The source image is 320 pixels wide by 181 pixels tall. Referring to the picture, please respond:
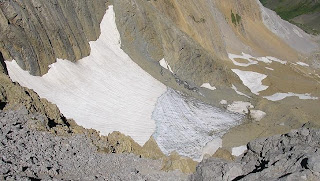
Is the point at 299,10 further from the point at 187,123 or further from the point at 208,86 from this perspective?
the point at 187,123

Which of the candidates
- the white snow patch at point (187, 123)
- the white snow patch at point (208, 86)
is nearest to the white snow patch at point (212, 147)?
the white snow patch at point (187, 123)

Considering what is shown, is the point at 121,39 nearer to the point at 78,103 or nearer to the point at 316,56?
the point at 78,103

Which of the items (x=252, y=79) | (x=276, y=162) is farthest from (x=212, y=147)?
(x=252, y=79)

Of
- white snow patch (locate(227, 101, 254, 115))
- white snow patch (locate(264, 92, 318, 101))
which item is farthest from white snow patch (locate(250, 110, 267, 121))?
white snow patch (locate(264, 92, 318, 101))

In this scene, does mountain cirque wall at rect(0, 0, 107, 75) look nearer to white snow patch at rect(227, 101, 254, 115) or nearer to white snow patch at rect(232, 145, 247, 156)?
white snow patch at rect(227, 101, 254, 115)

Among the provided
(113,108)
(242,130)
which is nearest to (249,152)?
(242,130)

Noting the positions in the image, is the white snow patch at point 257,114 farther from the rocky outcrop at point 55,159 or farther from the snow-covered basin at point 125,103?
the rocky outcrop at point 55,159
